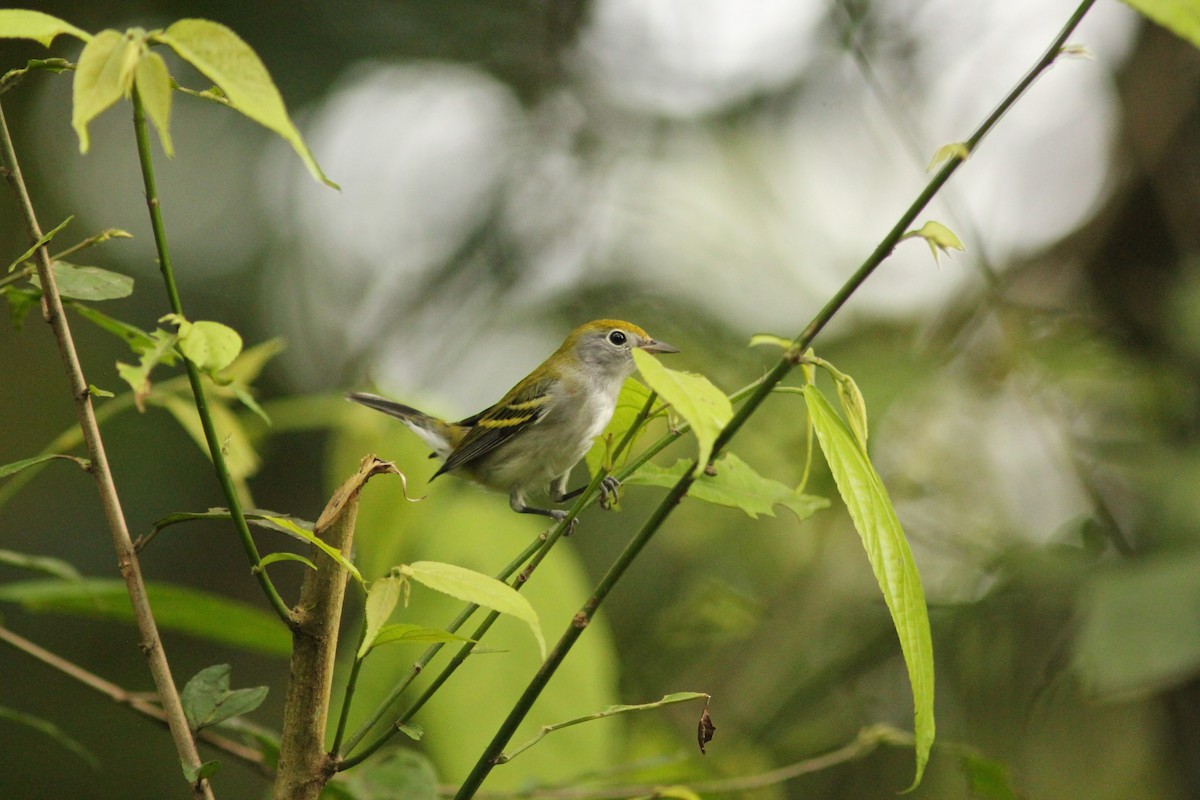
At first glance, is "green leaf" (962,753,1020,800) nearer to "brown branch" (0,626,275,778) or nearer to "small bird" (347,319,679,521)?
"brown branch" (0,626,275,778)

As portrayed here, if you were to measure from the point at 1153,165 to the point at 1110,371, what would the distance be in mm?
1101

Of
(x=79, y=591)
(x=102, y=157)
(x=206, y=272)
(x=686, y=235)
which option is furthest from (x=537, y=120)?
(x=79, y=591)

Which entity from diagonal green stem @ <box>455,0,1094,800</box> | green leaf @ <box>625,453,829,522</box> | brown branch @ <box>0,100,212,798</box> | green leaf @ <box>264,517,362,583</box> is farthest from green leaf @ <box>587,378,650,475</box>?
brown branch @ <box>0,100,212,798</box>

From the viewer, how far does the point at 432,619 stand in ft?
6.28

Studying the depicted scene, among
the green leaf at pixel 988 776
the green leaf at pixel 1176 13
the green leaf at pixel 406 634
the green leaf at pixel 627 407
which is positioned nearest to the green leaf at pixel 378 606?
the green leaf at pixel 406 634

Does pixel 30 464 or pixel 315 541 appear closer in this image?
pixel 315 541

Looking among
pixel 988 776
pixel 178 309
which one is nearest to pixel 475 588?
pixel 178 309

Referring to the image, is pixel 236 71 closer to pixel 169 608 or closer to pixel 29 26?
pixel 29 26

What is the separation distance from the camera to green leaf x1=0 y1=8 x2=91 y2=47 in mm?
710

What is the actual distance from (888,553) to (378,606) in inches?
16.9

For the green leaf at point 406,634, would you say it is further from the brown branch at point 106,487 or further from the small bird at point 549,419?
the small bird at point 549,419

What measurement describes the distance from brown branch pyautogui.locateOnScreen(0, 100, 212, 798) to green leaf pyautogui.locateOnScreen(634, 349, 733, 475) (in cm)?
50

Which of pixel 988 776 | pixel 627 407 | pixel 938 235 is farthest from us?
pixel 988 776

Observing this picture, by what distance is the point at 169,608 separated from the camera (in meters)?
1.47
